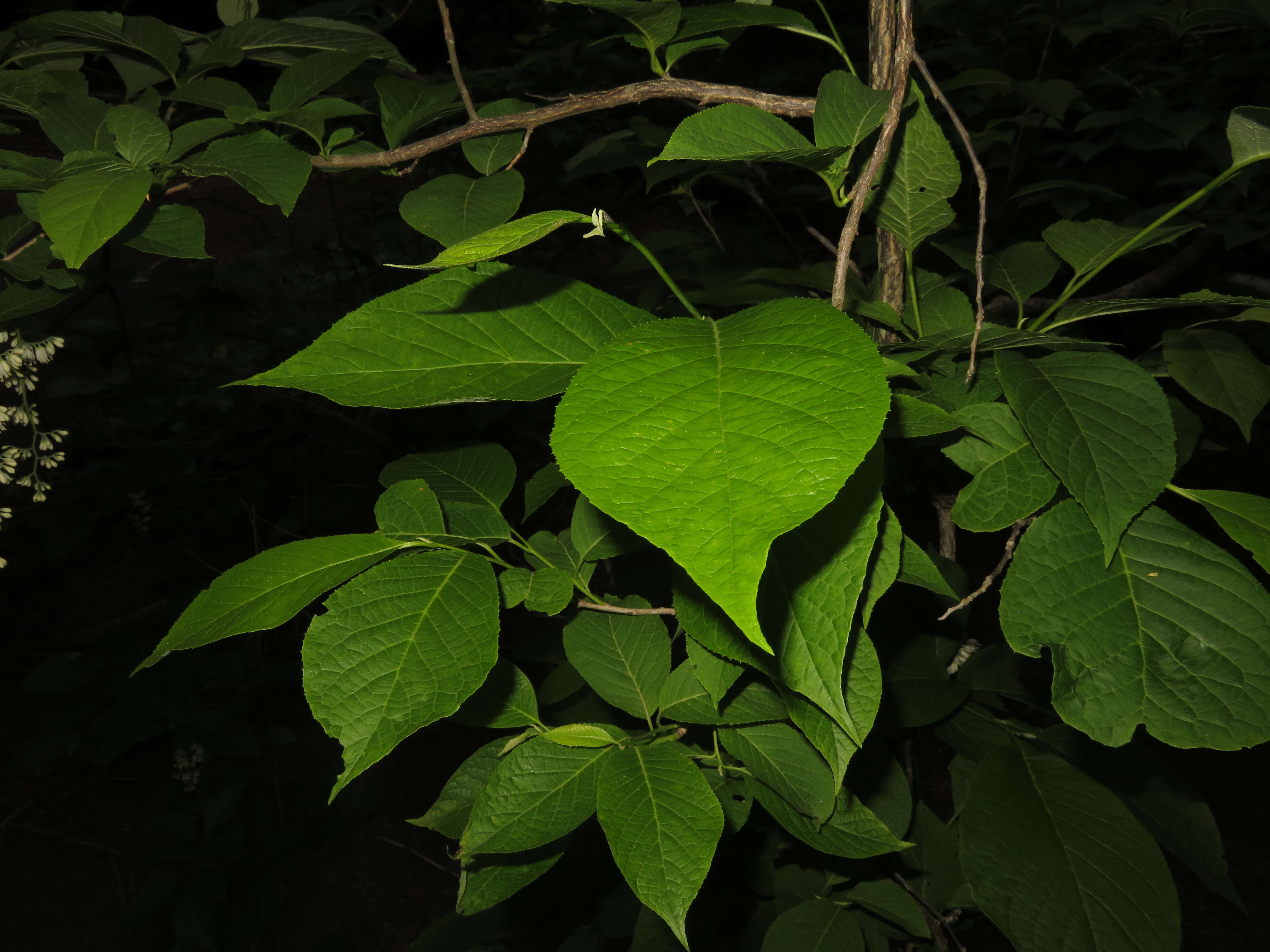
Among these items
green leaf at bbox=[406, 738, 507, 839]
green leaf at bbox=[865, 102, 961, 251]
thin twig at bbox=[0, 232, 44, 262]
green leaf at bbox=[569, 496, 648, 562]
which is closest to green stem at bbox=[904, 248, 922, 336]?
green leaf at bbox=[865, 102, 961, 251]

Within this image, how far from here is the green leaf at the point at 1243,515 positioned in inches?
24.0

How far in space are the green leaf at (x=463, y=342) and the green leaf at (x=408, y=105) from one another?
16.1 inches

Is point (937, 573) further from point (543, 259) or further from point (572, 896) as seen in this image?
point (543, 259)

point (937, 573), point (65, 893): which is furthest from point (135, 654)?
point (937, 573)

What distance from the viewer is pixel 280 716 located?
2.72 m

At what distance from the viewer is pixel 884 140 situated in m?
0.60

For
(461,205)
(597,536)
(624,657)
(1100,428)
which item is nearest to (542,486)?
(597,536)

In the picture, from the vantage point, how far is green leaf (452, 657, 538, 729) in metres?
0.76

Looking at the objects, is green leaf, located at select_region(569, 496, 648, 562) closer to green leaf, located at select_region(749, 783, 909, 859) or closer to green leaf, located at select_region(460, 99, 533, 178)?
green leaf, located at select_region(749, 783, 909, 859)

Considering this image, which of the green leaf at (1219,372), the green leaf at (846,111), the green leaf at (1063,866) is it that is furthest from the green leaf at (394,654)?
the green leaf at (1219,372)

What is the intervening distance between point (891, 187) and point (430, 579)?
1.93ft

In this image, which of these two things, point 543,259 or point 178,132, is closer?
point 178,132

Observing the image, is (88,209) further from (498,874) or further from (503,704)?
(498,874)

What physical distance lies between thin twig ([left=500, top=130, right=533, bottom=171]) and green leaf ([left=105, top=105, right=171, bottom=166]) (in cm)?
27
